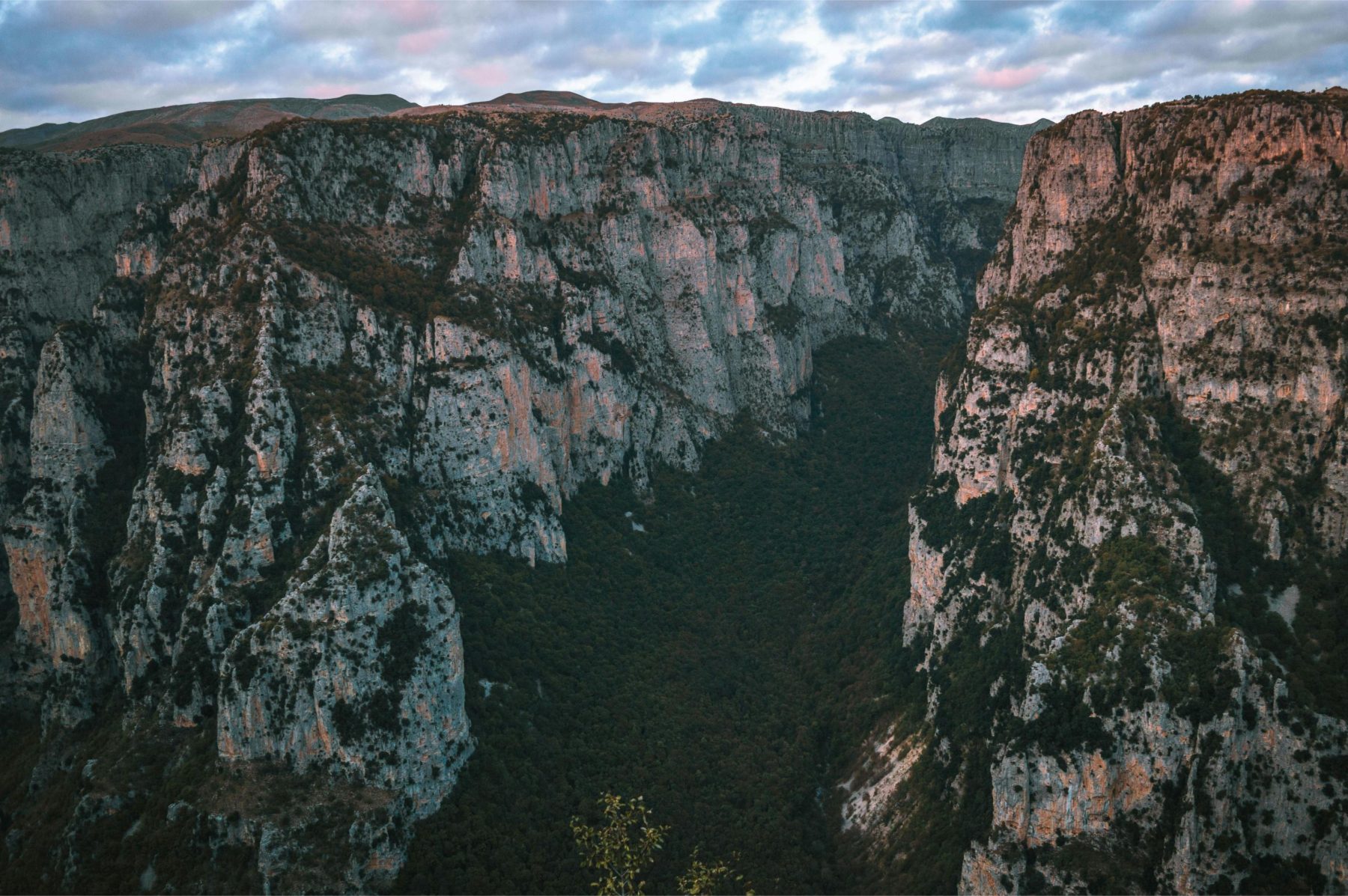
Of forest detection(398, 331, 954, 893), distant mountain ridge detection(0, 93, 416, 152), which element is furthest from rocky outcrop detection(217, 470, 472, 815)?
distant mountain ridge detection(0, 93, 416, 152)

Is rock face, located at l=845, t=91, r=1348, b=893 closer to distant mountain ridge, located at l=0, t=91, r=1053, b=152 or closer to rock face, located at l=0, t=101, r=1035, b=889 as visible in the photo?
rock face, located at l=0, t=101, r=1035, b=889

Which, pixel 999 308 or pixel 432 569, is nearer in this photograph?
pixel 432 569

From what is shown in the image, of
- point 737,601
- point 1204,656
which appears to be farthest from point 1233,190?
point 737,601

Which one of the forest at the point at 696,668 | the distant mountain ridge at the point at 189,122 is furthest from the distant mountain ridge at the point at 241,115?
the forest at the point at 696,668

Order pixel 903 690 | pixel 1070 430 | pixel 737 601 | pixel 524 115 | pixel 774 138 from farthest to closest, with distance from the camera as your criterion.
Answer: pixel 774 138, pixel 524 115, pixel 737 601, pixel 903 690, pixel 1070 430

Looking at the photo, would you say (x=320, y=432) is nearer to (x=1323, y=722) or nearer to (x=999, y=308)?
(x=999, y=308)

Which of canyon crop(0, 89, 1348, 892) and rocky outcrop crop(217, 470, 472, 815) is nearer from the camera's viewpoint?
canyon crop(0, 89, 1348, 892)

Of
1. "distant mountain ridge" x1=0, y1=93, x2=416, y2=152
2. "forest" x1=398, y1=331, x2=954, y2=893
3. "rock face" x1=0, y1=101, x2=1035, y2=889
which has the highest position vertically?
"distant mountain ridge" x1=0, y1=93, x2=416, y2=152

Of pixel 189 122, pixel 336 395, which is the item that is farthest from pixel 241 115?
pixel 336 395
